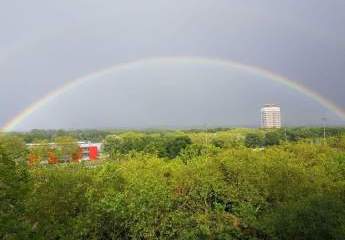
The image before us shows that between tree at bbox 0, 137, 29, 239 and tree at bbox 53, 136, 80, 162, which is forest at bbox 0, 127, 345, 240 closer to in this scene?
tree at bbox 0, 137, 29, 239

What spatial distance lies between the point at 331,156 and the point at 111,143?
143 feet

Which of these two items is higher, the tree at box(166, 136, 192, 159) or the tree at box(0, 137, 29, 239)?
the tree at box(0, 137, 29, 239)

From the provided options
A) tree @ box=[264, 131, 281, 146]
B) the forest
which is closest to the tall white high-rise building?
tree @ box=[264, 131, 281, 146]

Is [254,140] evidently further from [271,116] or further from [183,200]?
[271,116]

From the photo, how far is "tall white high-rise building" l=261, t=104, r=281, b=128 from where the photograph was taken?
144 meters

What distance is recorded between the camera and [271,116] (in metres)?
145

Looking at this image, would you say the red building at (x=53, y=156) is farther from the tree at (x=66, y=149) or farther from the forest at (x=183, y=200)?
the forest at (x=183, y=200)

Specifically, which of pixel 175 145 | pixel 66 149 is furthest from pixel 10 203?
pixel 66 149

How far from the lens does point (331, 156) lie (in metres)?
22.5

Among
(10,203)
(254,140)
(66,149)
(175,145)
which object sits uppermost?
(10,203)

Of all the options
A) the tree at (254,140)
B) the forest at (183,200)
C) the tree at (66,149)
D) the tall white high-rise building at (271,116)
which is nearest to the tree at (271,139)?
the tree at (254,140)

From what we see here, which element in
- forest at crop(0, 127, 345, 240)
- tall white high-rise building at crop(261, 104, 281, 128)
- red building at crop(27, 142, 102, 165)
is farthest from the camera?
tall white high-rise building at crop(261, 104, 281, 128)

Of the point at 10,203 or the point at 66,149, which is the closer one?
the point at 10,203

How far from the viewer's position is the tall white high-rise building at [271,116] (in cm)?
14362
